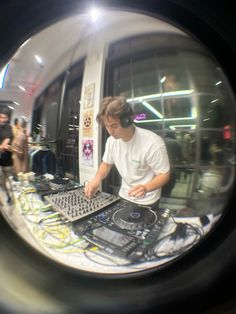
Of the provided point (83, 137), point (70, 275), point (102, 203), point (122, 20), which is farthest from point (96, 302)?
point (122, 20)

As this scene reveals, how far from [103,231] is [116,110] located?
189 millimetres

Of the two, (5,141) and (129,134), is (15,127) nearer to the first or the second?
(5,141)

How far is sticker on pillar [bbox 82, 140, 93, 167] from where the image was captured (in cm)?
34

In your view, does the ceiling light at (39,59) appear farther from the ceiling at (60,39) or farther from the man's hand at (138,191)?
the man's hand at (138,191)

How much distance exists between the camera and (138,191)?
1.15 feet

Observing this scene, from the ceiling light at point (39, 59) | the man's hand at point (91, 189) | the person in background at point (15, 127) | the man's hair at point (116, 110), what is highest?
the ceiling light at point (39, 59)

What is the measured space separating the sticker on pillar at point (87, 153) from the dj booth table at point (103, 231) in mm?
45

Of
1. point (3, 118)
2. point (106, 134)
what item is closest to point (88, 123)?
point (106, 134)

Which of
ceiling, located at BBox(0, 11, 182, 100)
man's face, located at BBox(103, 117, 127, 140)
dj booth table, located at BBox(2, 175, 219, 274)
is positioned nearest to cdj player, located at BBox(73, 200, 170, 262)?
dj booth table, located at BBox(2, 175, 219, 274)

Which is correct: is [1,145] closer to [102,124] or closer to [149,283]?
[102,124]

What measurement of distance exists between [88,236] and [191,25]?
376 mm

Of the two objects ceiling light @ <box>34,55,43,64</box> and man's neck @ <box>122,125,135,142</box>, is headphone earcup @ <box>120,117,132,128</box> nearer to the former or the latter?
man's neck @ <box>122,125,135,142</box>

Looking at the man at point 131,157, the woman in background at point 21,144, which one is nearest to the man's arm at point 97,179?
the man at point 131,157

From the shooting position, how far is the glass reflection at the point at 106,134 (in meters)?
0.33
